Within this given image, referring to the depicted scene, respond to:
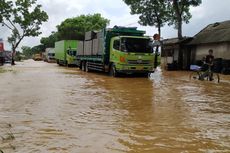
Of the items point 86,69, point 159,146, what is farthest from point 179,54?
point 159,146

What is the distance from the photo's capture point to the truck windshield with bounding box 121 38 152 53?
24.5 metres

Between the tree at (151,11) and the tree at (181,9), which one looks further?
the tree at (151,11)

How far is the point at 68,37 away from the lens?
8194cm

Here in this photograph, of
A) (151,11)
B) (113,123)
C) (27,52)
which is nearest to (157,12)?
(151,11)

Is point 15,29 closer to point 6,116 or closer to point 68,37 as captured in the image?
point 68,37

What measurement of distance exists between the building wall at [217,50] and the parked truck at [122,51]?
345 inches

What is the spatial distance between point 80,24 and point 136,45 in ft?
187

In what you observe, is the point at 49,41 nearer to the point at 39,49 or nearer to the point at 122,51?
the point at 39,49

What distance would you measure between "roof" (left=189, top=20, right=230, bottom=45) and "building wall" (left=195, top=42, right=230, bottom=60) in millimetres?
485

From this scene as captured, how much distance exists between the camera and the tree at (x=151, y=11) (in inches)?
1713

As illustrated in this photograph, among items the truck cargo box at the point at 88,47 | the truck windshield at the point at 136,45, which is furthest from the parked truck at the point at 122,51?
the truck cargo box at the point at 88,47

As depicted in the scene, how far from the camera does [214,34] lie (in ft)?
118

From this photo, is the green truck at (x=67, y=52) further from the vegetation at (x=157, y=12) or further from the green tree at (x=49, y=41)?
the green tree at (x=49, y=41)

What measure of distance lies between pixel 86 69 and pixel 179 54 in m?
11.0
